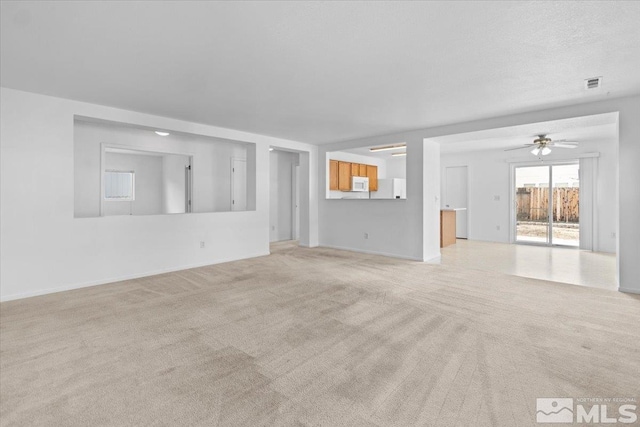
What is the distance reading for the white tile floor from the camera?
4.59 m

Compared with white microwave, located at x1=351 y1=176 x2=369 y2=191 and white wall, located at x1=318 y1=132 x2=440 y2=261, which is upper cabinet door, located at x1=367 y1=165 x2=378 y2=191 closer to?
white microwave, located at x1=351 y1=176 x2=369 y2=191

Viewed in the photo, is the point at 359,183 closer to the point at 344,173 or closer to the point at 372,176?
the point at 344,173

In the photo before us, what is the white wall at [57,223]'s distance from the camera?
12.0ft

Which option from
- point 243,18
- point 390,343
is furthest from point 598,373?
point 243,18

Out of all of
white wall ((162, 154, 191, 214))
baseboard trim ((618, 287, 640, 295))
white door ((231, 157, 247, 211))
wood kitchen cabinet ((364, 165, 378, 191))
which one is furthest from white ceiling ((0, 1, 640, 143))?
wood kitchen cabinet ((364, 165, 378, 191))

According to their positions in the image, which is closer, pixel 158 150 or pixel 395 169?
pixel 158 150

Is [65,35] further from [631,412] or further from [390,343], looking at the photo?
[631,412]

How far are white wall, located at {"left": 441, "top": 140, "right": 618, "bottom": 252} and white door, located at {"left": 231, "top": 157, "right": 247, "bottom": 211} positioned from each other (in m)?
5.64

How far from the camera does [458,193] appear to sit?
9016 millimetres

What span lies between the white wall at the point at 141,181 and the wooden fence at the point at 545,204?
9299 millimetres

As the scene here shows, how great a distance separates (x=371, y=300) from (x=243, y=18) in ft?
9.68

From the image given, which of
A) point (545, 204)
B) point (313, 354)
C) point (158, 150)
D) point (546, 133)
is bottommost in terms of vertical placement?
point (313, 354)

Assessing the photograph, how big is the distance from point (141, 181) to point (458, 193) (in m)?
8.56

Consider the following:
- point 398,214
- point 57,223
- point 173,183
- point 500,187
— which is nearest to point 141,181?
point 173,183
